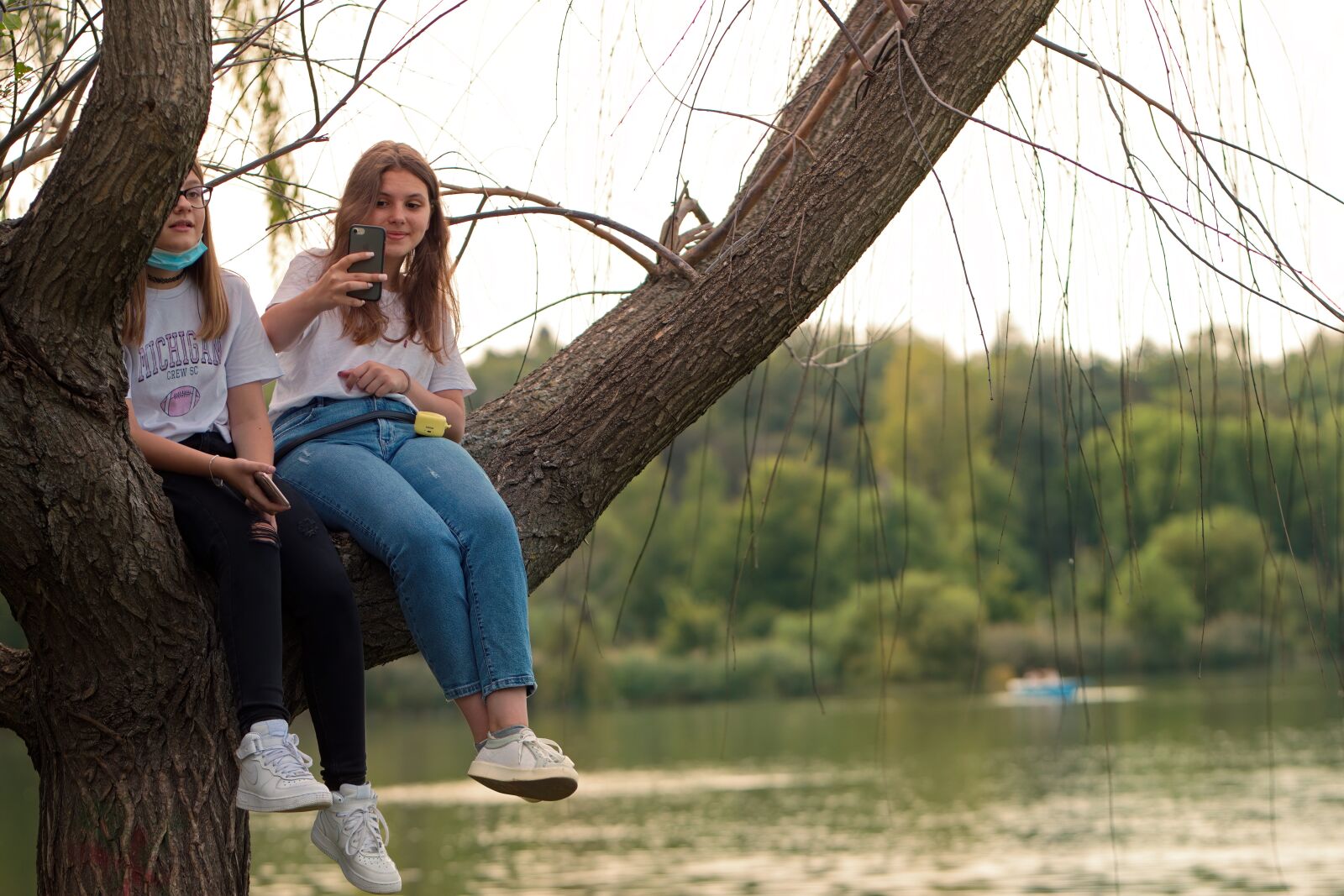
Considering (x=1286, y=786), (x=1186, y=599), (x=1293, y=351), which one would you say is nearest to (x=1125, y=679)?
(x=1186, y=599)

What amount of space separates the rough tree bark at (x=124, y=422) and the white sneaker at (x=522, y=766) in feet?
0.84

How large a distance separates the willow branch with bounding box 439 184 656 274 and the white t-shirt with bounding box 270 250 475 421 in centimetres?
20

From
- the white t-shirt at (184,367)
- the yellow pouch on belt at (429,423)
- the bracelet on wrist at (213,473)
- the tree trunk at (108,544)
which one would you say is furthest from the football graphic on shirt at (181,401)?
the yellow pouch on belt at (429,423)

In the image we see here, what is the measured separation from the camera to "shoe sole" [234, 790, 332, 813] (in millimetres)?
1789

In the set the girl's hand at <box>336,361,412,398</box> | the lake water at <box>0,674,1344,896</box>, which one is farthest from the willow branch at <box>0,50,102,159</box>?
the lake water at <box>0,674,1344,896</box>

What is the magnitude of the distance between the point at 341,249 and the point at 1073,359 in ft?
3.55

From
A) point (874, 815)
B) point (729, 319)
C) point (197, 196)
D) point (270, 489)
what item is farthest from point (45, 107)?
point (874, 815)

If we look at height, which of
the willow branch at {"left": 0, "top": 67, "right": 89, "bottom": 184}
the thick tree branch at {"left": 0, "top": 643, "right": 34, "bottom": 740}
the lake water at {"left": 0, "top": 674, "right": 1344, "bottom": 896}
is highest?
the willow branch at {"left": 0, "top": 67, "right": 89, "bottom": 184}

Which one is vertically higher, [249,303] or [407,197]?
[407,197]

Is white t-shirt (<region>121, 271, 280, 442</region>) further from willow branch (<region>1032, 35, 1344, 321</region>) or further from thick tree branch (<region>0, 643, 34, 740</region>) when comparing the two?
willow branch (<region>1032, 35, 1344, 321</region>)

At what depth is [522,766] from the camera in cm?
199

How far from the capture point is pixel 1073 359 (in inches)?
82.2

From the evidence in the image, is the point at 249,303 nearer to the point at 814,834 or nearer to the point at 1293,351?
the point at 1293,351

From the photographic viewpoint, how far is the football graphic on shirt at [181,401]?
2.05 meters
